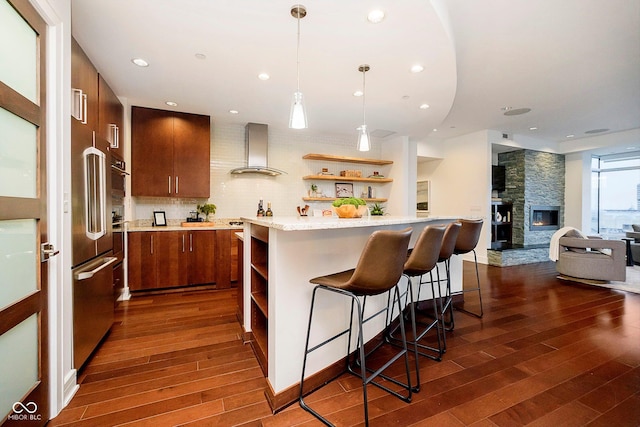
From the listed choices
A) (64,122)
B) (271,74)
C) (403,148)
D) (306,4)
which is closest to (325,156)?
(403,148)

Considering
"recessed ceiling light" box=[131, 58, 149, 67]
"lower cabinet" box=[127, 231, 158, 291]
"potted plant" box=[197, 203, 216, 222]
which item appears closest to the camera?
"recessed ceiling light" box=[131, 58, 149, 67]

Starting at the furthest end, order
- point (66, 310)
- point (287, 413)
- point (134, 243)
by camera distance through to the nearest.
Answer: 1. point (134, 243)
2. point (66, 310)
3. point (287, 413)

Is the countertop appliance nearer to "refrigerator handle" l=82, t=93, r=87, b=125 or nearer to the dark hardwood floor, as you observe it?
"refrigerator handle" l=82, t=93, r=87, b=125

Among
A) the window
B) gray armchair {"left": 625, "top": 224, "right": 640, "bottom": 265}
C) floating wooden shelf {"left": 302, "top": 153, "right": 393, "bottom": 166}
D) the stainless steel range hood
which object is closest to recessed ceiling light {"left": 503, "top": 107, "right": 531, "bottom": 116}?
floating wooden shelf {"left": 302, "top": 153, "right": 393, "bottom": 166}

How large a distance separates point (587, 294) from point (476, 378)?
10.8 feet

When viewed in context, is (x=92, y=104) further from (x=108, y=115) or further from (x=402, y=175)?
(x=402, y=175)

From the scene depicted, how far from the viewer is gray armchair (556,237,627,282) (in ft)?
13.7

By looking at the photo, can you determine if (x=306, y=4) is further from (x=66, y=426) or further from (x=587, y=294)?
(x=587, y=294)

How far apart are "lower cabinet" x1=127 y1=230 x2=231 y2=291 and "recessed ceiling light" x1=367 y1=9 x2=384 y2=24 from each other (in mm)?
3219

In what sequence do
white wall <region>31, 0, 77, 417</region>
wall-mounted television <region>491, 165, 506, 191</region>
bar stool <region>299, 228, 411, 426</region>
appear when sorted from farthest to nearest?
1. wall-mounted television <region>491, 165, 506, 191</region>
2. white wall <region>31, 0, 77, 417</region>
3. bar stool <region>299, 228, 411, 426</region>

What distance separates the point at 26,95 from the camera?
139 cm

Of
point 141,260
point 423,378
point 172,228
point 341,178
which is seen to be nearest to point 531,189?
point 341,178

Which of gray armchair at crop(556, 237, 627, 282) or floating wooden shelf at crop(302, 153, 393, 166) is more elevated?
floating wooden shelf at crop(302, 153, 393, 166)

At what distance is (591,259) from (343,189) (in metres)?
4.22
